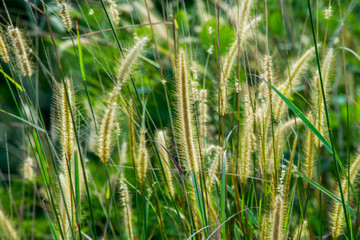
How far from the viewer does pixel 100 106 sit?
156cm

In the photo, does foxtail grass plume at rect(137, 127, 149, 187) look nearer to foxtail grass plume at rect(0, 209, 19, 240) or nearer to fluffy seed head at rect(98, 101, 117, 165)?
fluffy seed head at rect(98, 101, 117, 165)

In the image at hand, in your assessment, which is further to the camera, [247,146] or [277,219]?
[247,146]

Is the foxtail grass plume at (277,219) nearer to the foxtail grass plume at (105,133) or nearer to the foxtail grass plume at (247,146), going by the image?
the foxtail grass plume at (247,146)

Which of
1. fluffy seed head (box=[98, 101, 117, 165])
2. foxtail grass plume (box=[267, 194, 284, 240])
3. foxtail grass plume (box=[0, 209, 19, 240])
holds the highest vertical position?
fluffy seed head (box=[98, 101, 117, 165])

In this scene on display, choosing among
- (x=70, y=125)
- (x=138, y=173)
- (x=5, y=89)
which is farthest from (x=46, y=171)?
(x=5, y=89)

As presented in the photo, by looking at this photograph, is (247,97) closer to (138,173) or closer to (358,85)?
(138,173)

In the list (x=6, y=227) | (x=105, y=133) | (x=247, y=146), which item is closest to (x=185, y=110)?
(x=105, y=133)

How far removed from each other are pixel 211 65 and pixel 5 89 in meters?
1.54

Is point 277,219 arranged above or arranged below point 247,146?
below

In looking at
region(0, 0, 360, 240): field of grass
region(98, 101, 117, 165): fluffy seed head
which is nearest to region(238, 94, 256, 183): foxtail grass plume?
region(0, 0, 360, 240): field of grass

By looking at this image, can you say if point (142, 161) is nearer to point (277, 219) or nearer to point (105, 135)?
point (105, 135)

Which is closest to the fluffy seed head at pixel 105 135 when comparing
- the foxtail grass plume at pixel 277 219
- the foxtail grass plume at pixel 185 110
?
the foxtail grass plume at pixel 185 110

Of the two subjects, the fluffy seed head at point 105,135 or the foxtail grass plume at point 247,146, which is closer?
the fluffy seed head at point 105,135

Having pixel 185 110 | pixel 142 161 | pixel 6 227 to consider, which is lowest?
pixel 6 227
